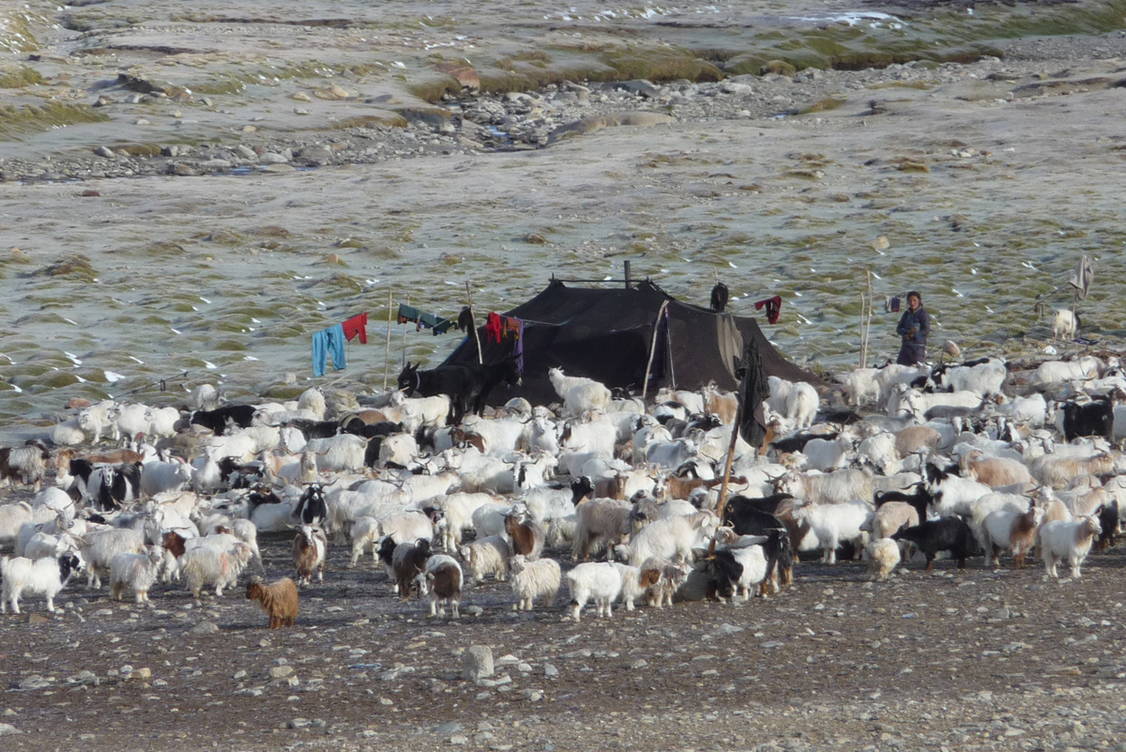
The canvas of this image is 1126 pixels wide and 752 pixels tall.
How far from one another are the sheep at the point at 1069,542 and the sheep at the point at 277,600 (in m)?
6.62

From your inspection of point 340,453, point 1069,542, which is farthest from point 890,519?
point 340,453

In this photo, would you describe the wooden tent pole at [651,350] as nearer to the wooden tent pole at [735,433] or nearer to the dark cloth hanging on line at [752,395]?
the dark cloth hanging on line at [752,395]

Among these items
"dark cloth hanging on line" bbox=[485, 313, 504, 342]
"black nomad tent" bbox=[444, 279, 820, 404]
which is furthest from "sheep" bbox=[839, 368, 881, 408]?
"dark cloth hanging on line" bbox=[485, 313, 504, 342]

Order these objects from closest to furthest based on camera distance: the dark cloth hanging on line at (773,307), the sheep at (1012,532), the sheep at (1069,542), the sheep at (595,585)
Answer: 1. the sheep at (595,585)
2. the sheep at (1069,542)
3. the sheep at (1012,532)
4. the dark cloth hanging on line at (773,307)

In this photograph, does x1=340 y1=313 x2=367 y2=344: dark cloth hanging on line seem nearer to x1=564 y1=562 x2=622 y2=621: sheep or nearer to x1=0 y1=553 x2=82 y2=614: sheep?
x1=0 y1=553 x2=82 y2=614: sheep

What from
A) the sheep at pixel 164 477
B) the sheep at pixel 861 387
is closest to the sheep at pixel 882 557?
the sheep at pixel 164 477

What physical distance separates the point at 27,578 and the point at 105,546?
40.4 inches

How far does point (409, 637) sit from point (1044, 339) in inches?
811

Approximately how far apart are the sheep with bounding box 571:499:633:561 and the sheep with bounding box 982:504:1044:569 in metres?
3.38

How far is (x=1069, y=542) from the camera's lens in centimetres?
1424

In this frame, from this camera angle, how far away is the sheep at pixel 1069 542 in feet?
46.7

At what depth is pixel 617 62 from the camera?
8288 cm

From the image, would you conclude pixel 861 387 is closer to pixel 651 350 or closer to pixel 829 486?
pixel 651 350

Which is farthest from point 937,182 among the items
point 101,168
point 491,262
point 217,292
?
point 101,168
